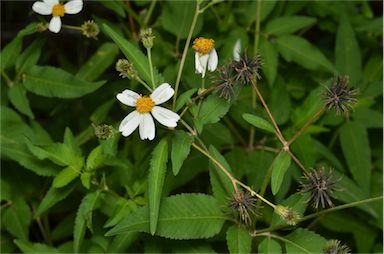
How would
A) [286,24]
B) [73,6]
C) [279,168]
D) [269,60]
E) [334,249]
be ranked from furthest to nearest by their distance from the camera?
1. [286,24]
2. [269,60]
3. [73,6]
4. [279,168]
5. [334,249]

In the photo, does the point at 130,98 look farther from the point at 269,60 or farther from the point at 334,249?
the point at 269,60

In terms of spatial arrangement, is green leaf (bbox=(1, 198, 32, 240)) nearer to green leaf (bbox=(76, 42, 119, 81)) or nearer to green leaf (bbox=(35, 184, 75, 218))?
green leaf (bbox=(35, 184, 75, 218))

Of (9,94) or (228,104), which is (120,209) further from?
(9,94)

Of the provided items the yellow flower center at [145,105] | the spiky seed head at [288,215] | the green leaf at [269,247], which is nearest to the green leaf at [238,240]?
the green leaf at [269,247]

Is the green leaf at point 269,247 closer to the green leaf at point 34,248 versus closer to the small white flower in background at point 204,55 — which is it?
the small white flower in background at point 204,55

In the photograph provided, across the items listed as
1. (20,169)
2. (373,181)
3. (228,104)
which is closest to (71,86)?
(20,169)

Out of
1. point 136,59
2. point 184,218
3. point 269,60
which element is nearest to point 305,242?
point 184,218
